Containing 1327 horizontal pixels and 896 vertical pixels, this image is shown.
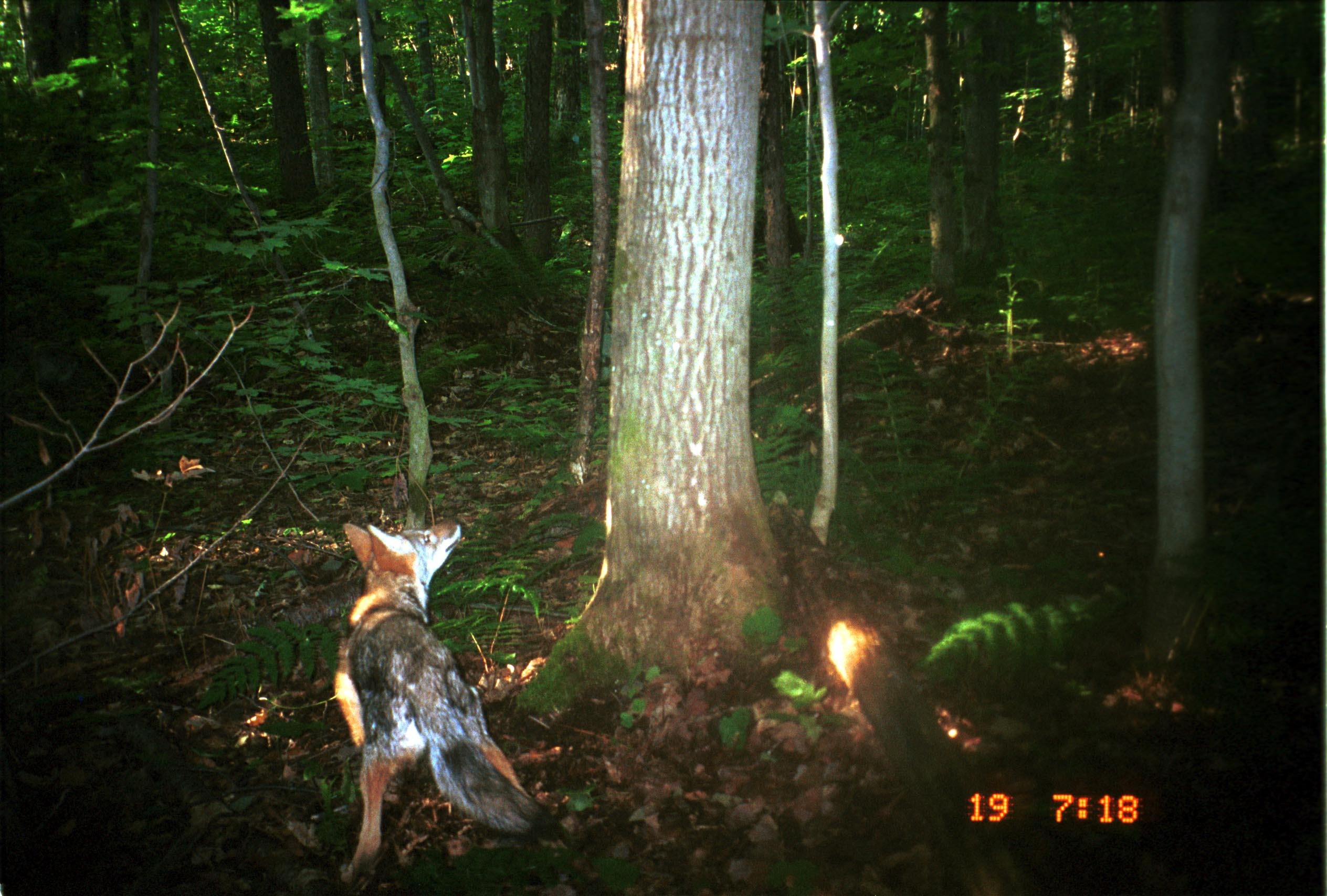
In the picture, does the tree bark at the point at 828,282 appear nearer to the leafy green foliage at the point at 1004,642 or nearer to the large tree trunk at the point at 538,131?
the leafy green foliage at the point at 1004,642

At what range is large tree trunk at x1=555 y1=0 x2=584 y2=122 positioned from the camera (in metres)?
17.8

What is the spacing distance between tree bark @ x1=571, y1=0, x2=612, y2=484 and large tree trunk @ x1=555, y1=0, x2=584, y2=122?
12.4m

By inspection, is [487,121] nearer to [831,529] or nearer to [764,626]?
[831,529]

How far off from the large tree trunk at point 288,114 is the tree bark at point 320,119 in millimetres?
276

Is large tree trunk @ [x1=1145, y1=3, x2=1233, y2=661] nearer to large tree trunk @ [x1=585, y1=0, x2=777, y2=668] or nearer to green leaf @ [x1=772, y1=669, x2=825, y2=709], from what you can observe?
green leaf @ [x1=772, y1=669, x2=825, y2=709]

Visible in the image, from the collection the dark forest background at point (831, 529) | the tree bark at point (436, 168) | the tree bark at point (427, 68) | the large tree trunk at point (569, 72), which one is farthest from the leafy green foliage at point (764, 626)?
the tree bark at point (427, 68)

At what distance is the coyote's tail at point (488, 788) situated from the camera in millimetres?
2615

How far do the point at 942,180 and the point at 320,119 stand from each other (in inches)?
508

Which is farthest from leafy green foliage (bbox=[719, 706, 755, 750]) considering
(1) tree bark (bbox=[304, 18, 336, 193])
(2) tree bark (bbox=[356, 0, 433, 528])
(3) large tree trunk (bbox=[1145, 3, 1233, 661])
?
(1) tree bark (bbox=[304, 18, 336, 193])

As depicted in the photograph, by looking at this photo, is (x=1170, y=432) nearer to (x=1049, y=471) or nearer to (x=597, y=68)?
(x=1049, y=471)

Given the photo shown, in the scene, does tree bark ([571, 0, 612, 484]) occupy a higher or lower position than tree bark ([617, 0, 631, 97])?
lower

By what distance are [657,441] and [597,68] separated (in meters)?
4.55

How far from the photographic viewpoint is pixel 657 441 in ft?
10.9

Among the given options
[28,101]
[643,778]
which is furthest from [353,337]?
[643,778]
